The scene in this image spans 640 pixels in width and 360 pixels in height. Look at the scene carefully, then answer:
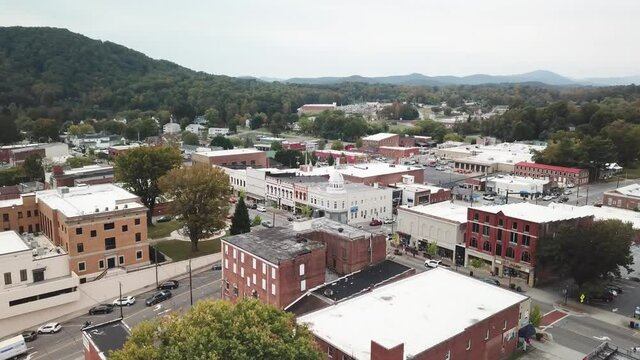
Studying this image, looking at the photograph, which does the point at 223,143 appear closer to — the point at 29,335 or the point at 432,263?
the point at 432,263

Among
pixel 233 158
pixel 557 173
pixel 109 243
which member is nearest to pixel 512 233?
pixel 109 243

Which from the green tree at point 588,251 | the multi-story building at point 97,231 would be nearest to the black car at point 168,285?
the multi-story building at point 97,231

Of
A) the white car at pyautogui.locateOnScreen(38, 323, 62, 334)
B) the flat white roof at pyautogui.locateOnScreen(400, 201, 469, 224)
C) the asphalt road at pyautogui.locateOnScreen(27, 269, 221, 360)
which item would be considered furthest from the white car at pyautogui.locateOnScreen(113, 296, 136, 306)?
the flat white roof at pyautogui.locateOnScreen(400, 201, 469, 224)

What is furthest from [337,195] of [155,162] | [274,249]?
[274,249]

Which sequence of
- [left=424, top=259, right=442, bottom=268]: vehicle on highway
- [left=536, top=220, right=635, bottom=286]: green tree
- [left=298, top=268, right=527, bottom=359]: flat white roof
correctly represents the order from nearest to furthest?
[left=298, top=268, right=527, bottom=359]: flat white roof < [left=536, top=220, right=635, bottom=286]: green tree < [left=424, top=259, right=442, bottom=268]: vehicle on highway

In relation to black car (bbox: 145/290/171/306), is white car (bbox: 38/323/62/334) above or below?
below

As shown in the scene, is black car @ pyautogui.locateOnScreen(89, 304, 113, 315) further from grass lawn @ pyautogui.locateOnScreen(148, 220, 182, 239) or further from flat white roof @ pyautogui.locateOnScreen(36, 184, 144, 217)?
grass lawn @ pyautogui.locateOnScreen(148, 220, 182, 239)
